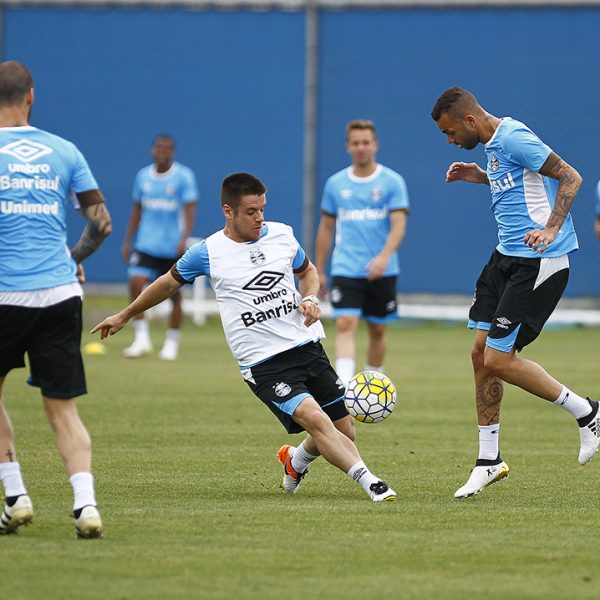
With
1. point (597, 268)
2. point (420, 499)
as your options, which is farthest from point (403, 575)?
point (597, 268)

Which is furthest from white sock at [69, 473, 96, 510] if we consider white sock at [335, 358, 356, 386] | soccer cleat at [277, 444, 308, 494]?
white sock at [335, 358, 356, 386]

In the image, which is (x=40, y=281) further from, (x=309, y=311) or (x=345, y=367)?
(x=345, y=367)

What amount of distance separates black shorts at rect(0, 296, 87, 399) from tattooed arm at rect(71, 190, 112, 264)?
43 cm

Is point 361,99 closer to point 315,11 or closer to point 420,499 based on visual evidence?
point 315,11

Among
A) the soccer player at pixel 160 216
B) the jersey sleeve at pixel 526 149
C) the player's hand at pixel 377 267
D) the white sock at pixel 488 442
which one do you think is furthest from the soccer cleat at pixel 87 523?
the soccer player at pixel 160 216

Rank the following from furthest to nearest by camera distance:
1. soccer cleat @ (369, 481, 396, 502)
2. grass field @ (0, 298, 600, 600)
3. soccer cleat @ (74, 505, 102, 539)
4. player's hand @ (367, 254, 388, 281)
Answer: player's hand @ (367, 254, 388, 281)
soccer cleat @ (369, 481, 396, 502)
soccer cleat @ (74, 505, 102, 539)
grass field @ (0, 298, 600, 600)

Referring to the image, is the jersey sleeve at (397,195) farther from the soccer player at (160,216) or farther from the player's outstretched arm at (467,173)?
the soccer player at (160,216)

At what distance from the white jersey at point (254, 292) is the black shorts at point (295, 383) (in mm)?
59

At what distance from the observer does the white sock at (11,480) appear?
6816 millimetres

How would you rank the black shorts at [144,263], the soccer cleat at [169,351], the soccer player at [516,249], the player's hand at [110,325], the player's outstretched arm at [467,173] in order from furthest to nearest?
the black shorts at [144,263]
the soccer cleat at [169,351]
the player's outstretched arm at [467,173]
the soccer player at [516,249]
the player's hand at [110,325]

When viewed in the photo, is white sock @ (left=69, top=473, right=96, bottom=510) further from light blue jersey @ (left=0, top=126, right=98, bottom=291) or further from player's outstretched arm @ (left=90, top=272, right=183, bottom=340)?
player's outstretched arm @ (left=90, top=272, right=183, bottom=340)

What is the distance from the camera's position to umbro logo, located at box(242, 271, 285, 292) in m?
8.23

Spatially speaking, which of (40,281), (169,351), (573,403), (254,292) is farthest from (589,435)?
(169,351)

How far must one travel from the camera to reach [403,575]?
19.5 feet
